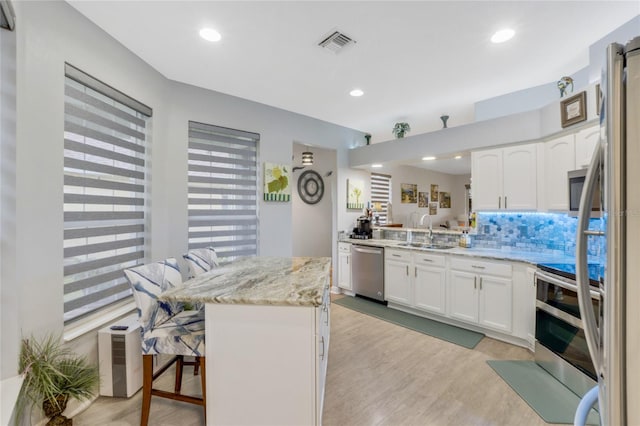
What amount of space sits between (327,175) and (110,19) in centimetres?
346

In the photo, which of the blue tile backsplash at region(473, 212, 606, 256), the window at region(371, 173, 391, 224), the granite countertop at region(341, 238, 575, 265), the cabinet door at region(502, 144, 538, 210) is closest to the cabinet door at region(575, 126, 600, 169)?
the cabinet door at region(502, 144, 538, 210)

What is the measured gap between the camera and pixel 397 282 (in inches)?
149

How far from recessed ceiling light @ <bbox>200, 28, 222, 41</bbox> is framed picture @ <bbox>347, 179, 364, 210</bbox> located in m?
3.01

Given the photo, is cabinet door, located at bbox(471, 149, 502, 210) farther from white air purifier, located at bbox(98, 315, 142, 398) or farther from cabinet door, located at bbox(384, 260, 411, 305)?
white air purifier, located at bbox(98, 315, 142, 398)

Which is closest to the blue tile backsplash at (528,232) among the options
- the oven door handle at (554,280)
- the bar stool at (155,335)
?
the oven door handle at (554,280)

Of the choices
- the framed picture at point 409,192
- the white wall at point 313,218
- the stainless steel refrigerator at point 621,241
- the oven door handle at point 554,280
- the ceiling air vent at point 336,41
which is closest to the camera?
the stainless steel refrigerator at point 621,241

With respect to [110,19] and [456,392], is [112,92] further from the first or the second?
[456,392]

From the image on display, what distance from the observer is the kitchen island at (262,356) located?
1492mm

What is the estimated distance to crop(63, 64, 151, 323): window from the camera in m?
1.95

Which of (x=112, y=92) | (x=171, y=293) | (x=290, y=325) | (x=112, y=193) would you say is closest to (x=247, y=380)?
(x=290, y=325)

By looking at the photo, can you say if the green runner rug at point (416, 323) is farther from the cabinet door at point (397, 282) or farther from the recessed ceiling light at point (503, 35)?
the recessed ceiling light at point (503, 35)

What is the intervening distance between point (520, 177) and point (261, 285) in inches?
120

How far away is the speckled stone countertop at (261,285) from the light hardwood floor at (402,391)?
0.91 meters

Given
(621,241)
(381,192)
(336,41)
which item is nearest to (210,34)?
(336,41)
